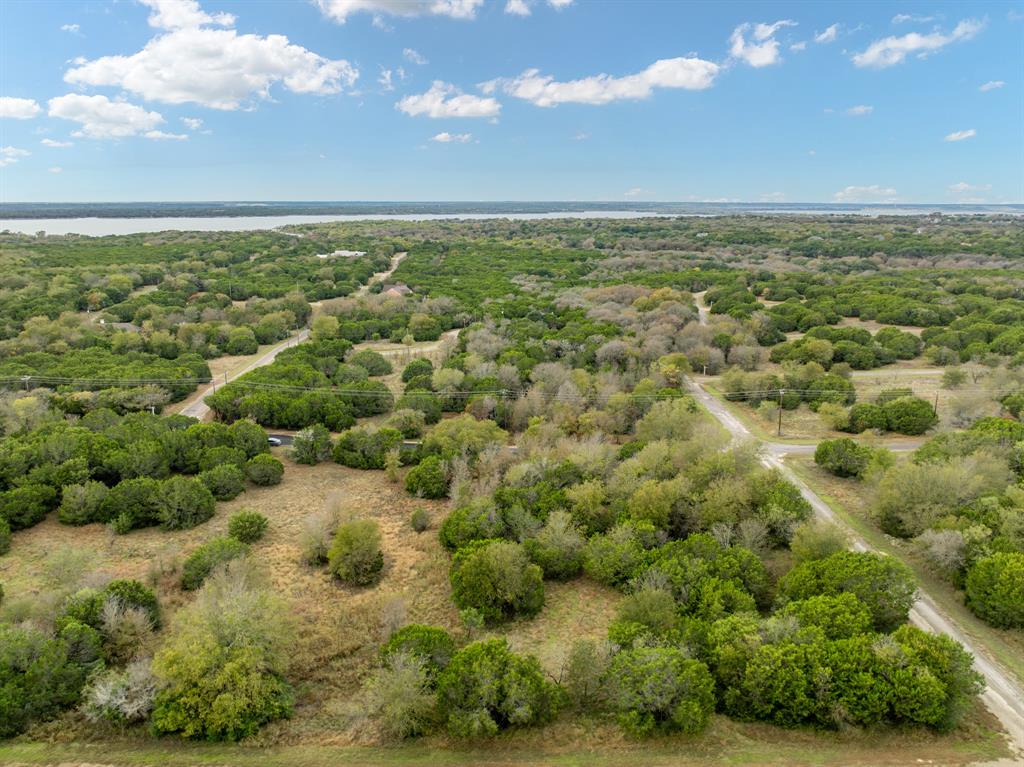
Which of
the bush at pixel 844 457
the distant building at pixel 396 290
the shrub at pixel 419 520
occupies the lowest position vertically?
the shrub at pixel 419 520

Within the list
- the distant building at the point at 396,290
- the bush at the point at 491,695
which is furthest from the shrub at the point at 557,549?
the distant building at the point at 396,290

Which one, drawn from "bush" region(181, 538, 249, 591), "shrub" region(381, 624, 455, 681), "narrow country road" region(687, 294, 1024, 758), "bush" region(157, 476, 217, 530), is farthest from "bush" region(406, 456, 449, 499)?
"narrow country road" region(687, 294, 1024, 758)

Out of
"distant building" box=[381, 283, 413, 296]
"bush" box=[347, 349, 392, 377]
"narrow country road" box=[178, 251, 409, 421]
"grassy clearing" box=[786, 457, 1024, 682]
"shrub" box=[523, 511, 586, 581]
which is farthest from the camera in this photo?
"distant building" box=[381, 283, 413, 296]

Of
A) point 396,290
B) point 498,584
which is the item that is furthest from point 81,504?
point 396,290

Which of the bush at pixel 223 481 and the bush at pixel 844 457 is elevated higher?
the bush at pixel 844 457

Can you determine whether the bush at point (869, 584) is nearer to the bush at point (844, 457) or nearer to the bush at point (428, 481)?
the bush at point (844, 457)

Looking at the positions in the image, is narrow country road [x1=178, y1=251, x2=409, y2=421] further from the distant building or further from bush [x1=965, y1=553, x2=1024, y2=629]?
bush [x1=965, y1=553, x2=1024, y2=629]
